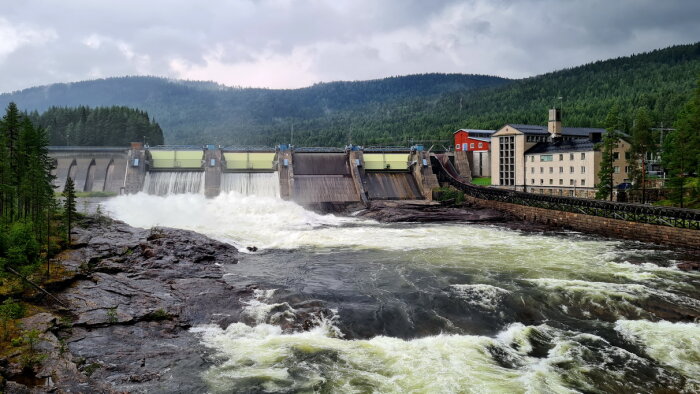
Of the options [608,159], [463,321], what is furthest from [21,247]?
[608,159]

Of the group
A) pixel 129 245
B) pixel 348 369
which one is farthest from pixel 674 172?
pixel 129 245

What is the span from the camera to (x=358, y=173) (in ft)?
183

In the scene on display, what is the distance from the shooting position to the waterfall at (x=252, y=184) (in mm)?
52812

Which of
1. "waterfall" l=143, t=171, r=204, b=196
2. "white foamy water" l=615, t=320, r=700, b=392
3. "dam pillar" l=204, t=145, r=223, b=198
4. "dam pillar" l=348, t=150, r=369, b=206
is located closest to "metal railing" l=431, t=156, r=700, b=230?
"dam pillar" l=348, t=150, r=369, b=206

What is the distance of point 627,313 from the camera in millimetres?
17016

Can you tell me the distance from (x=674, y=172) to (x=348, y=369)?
4176 centimetres

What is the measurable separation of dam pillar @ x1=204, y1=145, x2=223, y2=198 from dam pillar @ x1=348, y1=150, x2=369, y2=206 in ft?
50.9

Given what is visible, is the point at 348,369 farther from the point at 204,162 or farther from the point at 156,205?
the point at 204,162

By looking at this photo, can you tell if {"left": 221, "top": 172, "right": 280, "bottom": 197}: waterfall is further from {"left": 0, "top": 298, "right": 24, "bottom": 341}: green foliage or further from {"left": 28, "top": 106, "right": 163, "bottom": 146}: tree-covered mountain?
{"left": 28, "top": 106, "right": 163, "bottom": 146}: tree-covered mountain

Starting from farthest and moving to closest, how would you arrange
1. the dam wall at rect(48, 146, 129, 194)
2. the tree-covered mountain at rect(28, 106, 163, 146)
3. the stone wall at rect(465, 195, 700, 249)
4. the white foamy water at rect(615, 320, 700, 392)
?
the tree-covered mountain at rect(28, 106, 163, 146) → the dam wall at rect(48, 146, 129, 194) → the stone wall at rect(465, 195, 700, 249) → the white foamy water at rect(615, 320, 700, 392)

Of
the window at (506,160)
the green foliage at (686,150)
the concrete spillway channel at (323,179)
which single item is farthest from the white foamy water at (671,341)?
the window at (506,160)

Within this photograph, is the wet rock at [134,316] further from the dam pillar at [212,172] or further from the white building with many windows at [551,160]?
the white building with many windows at [551,160]

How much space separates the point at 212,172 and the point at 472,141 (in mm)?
45578

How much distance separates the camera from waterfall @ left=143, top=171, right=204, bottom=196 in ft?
171
